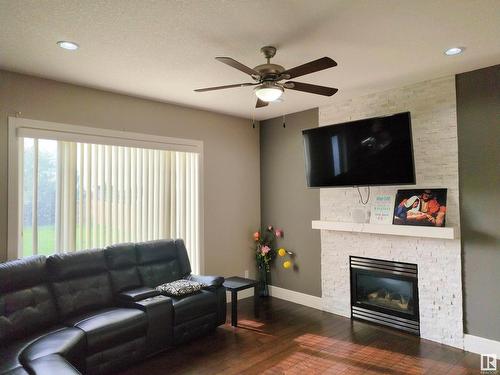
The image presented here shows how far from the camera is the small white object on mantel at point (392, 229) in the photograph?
3271 millimetres

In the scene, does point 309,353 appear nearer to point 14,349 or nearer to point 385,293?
point 385,293

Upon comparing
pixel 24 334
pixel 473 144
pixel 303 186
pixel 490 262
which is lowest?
pixel 24 334

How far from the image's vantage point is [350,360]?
3.09 m

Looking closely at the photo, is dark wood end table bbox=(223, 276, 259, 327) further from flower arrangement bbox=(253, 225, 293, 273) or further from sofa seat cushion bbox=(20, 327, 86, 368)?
sofa seat cushion bbox=(20, 327, 86, 368)

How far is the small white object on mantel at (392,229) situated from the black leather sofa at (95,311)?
1.55m

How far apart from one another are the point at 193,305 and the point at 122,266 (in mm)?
880

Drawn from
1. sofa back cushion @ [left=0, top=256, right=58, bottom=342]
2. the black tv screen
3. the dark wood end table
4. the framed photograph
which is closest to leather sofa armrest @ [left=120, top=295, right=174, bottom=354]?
sofa back cushion @ [left=0, top=256, right=58, bottom=342]

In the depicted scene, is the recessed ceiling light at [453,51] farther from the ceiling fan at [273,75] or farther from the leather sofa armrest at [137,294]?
the leather sofa armrest at [137,294]

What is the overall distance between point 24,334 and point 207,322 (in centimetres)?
167

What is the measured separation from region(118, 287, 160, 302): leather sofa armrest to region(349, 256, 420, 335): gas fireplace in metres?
2.44

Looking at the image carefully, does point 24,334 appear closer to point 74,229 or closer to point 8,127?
point 74,229

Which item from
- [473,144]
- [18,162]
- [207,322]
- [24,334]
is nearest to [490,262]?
[473,144]

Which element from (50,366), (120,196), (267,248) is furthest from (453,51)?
(50,366)

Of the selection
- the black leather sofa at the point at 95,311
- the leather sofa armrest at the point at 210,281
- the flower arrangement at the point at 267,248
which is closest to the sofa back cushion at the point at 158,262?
the black leather sofa at the point at 95,311
